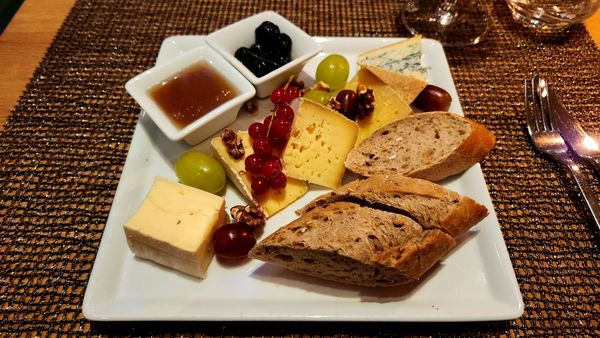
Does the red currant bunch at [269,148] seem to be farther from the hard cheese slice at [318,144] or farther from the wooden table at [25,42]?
the wooden table at [25,42]

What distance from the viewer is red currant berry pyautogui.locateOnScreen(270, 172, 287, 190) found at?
144 cm

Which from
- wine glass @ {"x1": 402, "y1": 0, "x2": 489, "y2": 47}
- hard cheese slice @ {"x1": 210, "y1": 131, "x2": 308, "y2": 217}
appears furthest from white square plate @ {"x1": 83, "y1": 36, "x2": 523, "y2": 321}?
wine glass @ {"x1": 402, "y1": 0, "x2": 489, "y2": 47}

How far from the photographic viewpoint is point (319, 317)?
1169 millimetres

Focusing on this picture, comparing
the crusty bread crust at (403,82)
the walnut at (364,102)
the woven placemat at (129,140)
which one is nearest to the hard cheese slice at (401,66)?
the crusty bread crust at (403,82)

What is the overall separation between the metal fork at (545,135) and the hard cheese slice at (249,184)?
1.07 m

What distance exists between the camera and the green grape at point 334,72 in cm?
180

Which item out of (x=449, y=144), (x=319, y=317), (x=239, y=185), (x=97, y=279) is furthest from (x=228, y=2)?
(x=319, y=317)

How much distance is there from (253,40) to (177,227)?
3.54 ft

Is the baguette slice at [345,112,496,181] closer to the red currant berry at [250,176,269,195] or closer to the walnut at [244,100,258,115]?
the red currant berry at [250,176,269,195]

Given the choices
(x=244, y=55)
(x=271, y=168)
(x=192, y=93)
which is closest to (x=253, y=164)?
(x=271, y=168)

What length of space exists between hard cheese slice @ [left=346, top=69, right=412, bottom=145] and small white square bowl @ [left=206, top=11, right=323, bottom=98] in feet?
1.06

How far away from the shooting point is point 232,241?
1.27 metres

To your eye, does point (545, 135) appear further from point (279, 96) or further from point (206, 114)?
point (206, 114)

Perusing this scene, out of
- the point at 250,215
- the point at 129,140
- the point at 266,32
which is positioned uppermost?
the point at 266,32
